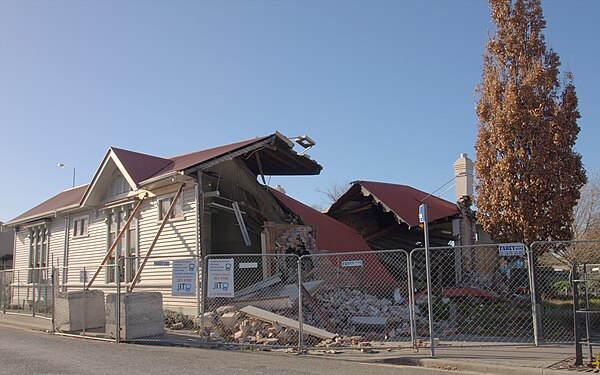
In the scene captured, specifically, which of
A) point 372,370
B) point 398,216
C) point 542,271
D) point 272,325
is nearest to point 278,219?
point 398,216

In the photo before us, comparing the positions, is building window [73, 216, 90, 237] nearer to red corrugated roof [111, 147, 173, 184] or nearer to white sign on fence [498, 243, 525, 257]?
red corrugated roof [111, 147, 173, 184]

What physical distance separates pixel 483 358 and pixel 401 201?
12803 millimetres

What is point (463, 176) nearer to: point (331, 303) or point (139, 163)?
point (331, 303)

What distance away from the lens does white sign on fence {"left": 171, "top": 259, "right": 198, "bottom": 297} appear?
1234cm

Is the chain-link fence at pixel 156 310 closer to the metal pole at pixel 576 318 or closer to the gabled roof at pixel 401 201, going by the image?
the metal pole at pixel 576 318

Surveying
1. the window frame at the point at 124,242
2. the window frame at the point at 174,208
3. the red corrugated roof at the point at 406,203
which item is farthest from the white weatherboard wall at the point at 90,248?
the red corrugated roof at the point at 406,203

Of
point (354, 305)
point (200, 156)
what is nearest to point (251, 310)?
point (354, 305)

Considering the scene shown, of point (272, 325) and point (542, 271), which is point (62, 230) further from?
point (542, 271)

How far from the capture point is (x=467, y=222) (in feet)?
70.3

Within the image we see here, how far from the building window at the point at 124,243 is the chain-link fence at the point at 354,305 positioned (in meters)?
6.17

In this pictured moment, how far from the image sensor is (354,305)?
48.6 feet

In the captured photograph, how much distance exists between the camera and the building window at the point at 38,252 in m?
25.1

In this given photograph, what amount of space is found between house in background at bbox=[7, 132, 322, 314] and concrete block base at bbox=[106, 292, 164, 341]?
1699 mm

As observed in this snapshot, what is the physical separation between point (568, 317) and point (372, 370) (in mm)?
6907
